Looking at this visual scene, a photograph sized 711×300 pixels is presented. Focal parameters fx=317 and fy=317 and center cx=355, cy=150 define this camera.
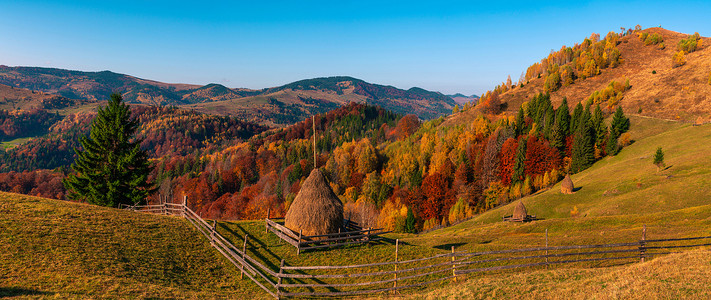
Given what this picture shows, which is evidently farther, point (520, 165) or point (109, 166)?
point (520, 165)

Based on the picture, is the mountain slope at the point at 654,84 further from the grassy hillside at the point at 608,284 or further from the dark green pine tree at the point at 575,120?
the grassy hillside at the point at 608,284

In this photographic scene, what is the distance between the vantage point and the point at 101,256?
57.6ft

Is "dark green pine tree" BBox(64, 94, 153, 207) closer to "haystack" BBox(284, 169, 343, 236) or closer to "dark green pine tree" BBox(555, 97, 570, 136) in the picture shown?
"haystack" BBox(284, 169, 343, 236)

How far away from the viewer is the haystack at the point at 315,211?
25047 mm

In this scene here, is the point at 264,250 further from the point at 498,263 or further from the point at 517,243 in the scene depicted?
the point at 517,243

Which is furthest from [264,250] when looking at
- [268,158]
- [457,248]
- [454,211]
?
[268,158]

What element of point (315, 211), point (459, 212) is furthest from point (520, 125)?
point (315, 211)

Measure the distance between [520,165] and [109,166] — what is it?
8793 cm

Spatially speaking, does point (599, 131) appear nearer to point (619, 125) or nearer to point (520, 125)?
point (619, 125)

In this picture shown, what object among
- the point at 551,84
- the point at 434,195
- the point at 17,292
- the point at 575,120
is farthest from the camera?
the point at 551,84

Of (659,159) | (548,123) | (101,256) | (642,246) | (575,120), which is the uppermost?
(575,120)

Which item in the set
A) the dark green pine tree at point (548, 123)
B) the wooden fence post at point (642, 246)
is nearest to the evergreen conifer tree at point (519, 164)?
the dark green pine tree at point (548, 123)

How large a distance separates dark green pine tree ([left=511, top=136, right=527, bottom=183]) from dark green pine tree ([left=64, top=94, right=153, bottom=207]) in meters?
82.7

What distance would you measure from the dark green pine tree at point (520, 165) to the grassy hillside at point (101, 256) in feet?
268
